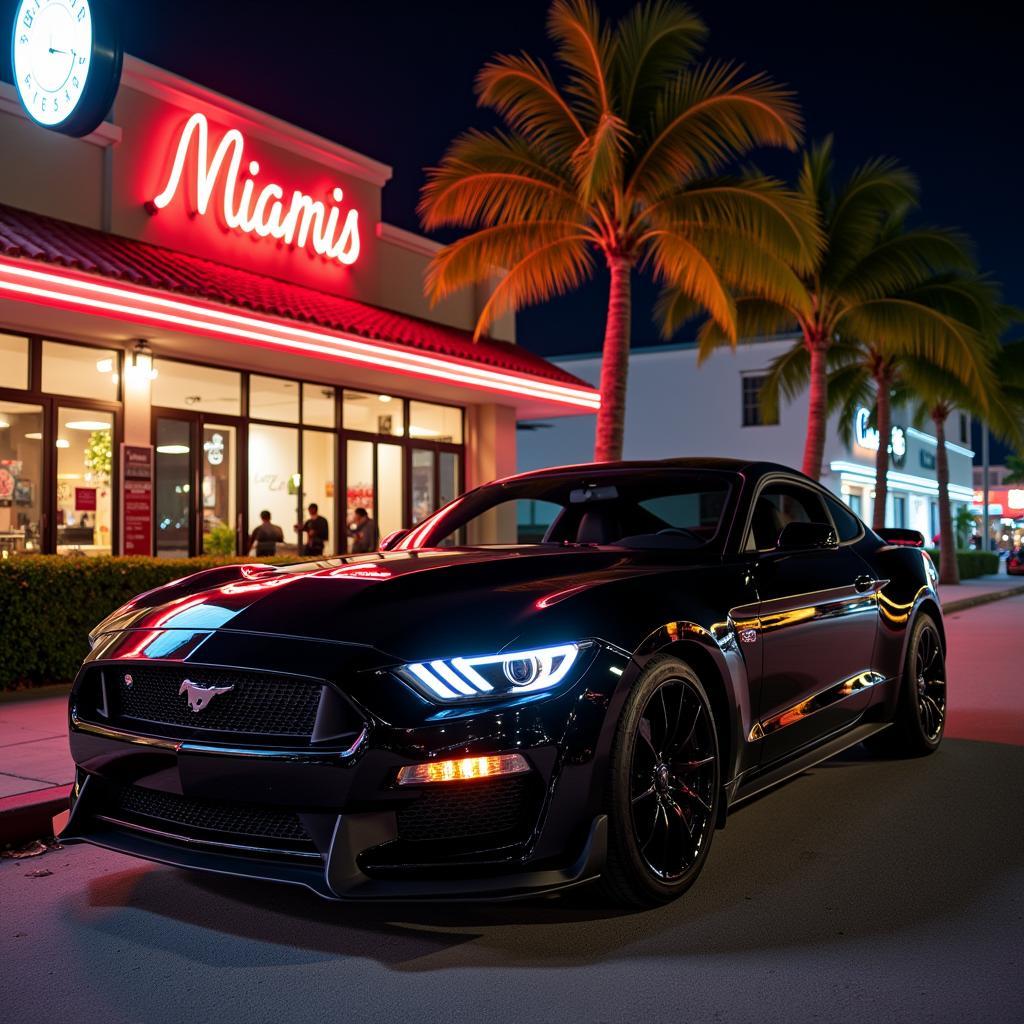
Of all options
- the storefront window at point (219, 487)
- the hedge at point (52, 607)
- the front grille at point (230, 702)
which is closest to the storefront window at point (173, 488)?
the storefront window at point (219, 487)

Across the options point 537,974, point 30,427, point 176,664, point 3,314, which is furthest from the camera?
point 30,427

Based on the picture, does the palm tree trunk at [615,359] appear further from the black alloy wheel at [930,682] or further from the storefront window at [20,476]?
the black alloy wheel at [930,682]

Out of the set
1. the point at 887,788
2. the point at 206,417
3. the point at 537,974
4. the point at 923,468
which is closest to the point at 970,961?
the point at 537,974

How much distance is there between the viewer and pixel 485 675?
3.73 meters

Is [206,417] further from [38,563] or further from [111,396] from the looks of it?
[38,563]

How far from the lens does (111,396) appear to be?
15.9 meters

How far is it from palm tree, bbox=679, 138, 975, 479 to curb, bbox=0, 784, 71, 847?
18.6 m

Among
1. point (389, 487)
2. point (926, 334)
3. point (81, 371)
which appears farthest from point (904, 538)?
point (926, 334)

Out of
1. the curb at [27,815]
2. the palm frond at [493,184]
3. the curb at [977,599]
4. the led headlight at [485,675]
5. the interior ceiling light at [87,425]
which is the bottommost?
the curb at [977,599]

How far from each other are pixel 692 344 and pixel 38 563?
112 ft

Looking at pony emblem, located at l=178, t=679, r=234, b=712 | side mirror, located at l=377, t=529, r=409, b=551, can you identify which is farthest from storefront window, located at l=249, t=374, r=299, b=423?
pony emblem, located at l=178, t=679, r=234, b=712

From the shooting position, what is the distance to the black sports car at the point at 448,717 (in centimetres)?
362

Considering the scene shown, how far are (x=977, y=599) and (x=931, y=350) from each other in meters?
6.47

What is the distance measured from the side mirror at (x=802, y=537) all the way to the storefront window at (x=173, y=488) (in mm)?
12504
